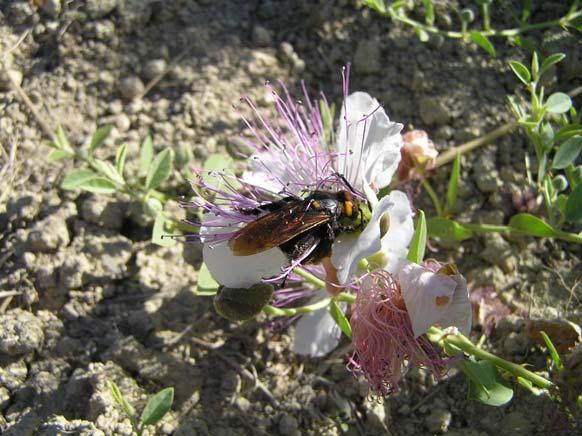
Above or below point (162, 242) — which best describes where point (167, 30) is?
above

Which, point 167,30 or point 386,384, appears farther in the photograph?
point 167,30

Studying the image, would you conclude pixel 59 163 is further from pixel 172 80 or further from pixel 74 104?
pixel 172 80

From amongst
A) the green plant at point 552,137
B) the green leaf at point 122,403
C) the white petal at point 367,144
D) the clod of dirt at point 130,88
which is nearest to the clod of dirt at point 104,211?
the clod of dirt at point 130,88

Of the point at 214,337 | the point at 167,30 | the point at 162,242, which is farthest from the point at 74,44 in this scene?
the point at 214,337

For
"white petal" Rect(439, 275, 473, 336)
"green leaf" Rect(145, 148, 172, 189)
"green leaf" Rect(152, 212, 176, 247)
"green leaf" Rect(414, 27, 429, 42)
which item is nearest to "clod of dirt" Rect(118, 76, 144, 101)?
"green leaf" Rect(145, 148, 172, 189)

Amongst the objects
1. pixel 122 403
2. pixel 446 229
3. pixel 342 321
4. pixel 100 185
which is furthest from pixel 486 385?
pixel 100 185

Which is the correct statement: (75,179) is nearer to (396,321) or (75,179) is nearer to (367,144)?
(367,144)
